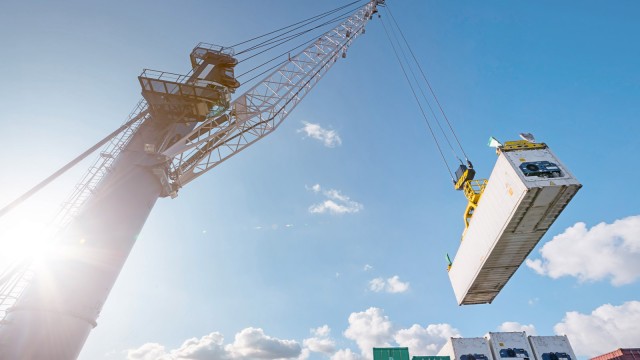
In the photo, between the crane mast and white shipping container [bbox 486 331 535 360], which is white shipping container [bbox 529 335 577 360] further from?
the crane mast

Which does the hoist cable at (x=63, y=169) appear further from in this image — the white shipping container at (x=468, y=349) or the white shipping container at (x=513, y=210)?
the white shipping container at (x=468, y=349)

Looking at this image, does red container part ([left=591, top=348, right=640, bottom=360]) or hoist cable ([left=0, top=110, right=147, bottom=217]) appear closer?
hoist cable ([left=0, top=110, right=147, bottom=217])

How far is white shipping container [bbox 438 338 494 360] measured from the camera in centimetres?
1809

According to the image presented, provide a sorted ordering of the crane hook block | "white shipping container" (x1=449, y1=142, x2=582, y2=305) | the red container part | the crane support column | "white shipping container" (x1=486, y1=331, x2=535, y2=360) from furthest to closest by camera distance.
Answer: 1. the red container part
2. "white shipping container" (x1=486, y1=331, x2=535, y2=360)
3. the crane hook block
4. the crane support column
5. "white shipping container" (x1=449, y1=142, x2=582, y2=305)

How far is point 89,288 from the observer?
506 inches

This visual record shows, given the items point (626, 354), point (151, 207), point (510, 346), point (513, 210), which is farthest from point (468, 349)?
point (151, 207)

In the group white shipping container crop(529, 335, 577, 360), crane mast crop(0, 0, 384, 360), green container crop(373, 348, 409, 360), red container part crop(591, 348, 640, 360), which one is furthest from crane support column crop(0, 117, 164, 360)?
red container part crop(591, 348, 640, 360)

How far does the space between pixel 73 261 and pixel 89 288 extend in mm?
1287

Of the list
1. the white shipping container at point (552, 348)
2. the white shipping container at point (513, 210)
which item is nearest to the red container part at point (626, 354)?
the white shipping container at point (552, 348)

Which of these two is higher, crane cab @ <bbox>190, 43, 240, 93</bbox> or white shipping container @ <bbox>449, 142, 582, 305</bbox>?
crane cab @ <bbox>190, 43, 240, 93</bbox>

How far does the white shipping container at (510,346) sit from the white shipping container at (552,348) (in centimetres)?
39

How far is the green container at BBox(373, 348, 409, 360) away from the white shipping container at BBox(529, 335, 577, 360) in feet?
23.5

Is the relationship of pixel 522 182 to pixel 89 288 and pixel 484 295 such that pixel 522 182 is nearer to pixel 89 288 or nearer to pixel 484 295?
pixel 484 295

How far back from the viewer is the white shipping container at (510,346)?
1802 cm
